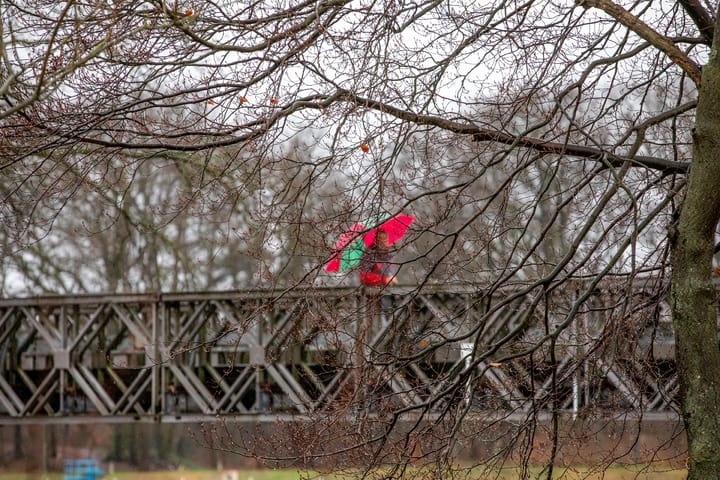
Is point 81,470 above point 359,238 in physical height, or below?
below

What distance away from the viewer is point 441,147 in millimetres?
8438

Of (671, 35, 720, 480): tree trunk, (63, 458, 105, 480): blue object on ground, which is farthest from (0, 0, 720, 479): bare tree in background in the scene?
(63, 458, 105, 480): blue object on ground

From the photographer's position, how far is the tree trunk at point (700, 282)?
7.18m

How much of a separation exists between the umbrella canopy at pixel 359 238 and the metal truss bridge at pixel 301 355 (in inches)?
9.5

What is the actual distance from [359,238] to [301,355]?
25.3 ft

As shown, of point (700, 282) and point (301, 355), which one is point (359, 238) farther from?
point (301, 355)

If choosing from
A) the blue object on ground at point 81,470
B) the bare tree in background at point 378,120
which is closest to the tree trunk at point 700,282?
the bare tree in background at point 378,120

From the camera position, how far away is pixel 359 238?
7.89 meters

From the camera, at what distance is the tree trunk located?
7.18 metres

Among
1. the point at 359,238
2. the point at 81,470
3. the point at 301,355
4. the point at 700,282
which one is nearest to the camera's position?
the point at 700,282

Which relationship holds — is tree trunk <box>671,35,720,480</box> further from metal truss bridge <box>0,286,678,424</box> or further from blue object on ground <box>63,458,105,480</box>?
blue object on ground <box>63,458,105,480</box>

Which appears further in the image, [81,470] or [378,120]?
[81,470]

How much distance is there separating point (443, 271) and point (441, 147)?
3.70 ft

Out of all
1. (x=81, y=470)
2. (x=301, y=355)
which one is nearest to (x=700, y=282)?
(x=301, y=355)
